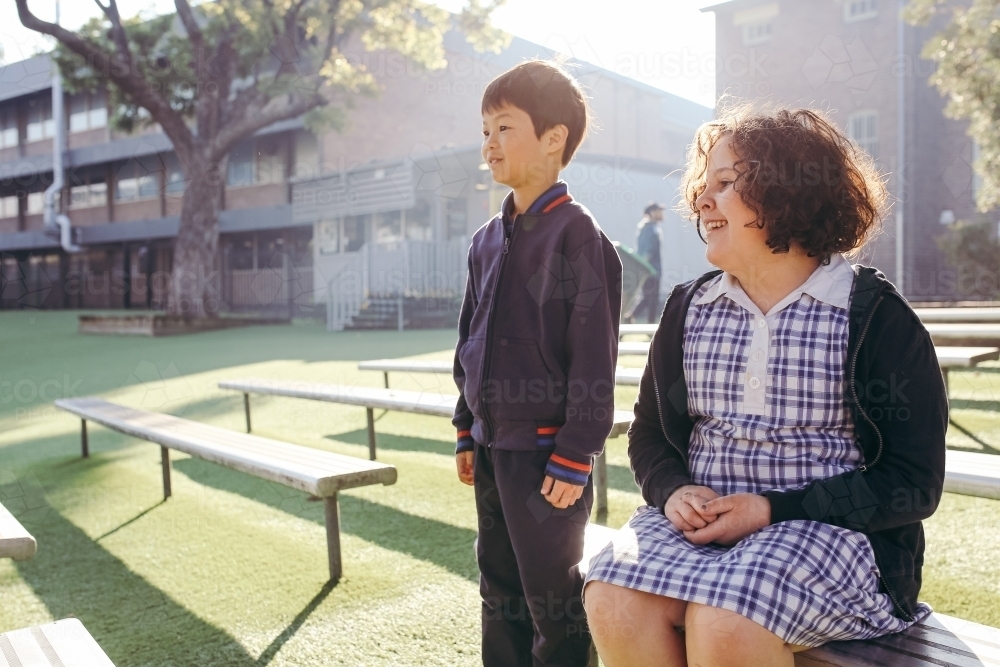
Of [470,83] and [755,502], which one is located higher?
[470,83]

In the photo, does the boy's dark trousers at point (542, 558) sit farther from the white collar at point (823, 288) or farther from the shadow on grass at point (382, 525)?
the shadow on grass at point (382, 525)

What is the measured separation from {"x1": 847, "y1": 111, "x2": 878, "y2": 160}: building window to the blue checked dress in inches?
837

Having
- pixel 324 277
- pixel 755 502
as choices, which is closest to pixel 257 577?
pixel 755 502

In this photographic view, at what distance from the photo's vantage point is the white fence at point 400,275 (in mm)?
16578

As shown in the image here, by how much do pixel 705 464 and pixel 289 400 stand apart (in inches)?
240

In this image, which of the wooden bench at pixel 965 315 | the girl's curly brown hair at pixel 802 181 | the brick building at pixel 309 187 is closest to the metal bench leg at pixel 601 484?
the girl's curly brown hair at pixel 802 181

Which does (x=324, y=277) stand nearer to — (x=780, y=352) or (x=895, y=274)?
(x=895, y=274)

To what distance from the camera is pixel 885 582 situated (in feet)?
4.72

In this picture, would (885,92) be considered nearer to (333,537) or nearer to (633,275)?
(633,275)

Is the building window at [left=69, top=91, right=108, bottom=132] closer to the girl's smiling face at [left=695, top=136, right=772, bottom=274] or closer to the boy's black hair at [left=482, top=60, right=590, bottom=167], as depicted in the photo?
the boy's black hair at [left=482, top=60, right=590, bottom=167]

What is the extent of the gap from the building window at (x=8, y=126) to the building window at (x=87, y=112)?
11.3ft

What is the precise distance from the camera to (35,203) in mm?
30875

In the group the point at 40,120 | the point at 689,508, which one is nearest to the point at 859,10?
the point at 689,508

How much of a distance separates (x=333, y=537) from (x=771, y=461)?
1.87 m
